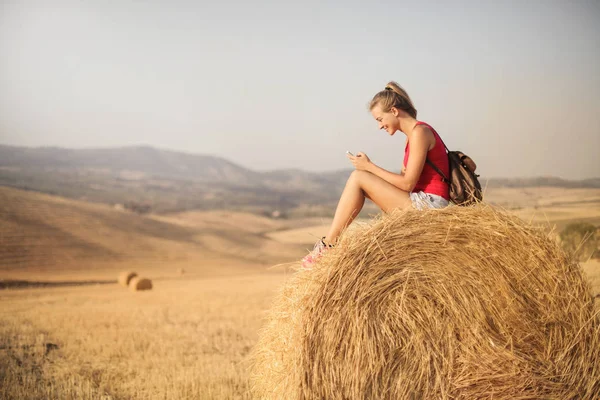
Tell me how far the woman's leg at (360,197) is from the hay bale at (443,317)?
1.16ft

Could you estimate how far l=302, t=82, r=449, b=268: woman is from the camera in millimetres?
3994

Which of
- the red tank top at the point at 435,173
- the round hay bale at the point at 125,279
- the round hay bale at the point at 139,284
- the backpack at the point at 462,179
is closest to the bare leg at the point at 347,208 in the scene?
the red tank top at the point at 435,173

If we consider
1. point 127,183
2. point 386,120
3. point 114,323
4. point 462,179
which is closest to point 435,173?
point 462,179

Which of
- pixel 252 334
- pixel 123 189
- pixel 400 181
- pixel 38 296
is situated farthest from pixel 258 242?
pixel 400 181

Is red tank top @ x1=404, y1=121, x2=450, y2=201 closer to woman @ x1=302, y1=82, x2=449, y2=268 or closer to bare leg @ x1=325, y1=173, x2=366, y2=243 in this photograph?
woman @ x1=302, y1=82, x2=449, y2=268

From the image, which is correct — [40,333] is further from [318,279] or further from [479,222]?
[479,222]

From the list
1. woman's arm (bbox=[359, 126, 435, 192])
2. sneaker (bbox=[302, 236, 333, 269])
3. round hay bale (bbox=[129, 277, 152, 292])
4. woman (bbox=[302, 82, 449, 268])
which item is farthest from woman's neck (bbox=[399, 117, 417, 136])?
round hay bale (bbox=[129, 277, 152, 292])

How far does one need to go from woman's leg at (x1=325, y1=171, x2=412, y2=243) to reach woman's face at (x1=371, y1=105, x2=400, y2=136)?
0.43 meters

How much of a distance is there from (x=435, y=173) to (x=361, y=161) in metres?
0.57

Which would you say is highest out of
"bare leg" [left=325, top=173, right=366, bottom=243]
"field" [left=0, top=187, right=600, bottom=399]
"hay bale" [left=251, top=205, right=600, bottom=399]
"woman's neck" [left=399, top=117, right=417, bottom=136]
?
"woman's neck" [left=399, top=117, right=417, bottom=136]

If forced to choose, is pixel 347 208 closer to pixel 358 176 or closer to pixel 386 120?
pixel 358 176

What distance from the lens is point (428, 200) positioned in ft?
13.1

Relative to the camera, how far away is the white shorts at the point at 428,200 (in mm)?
3945

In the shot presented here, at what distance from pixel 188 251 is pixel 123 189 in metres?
26.5
